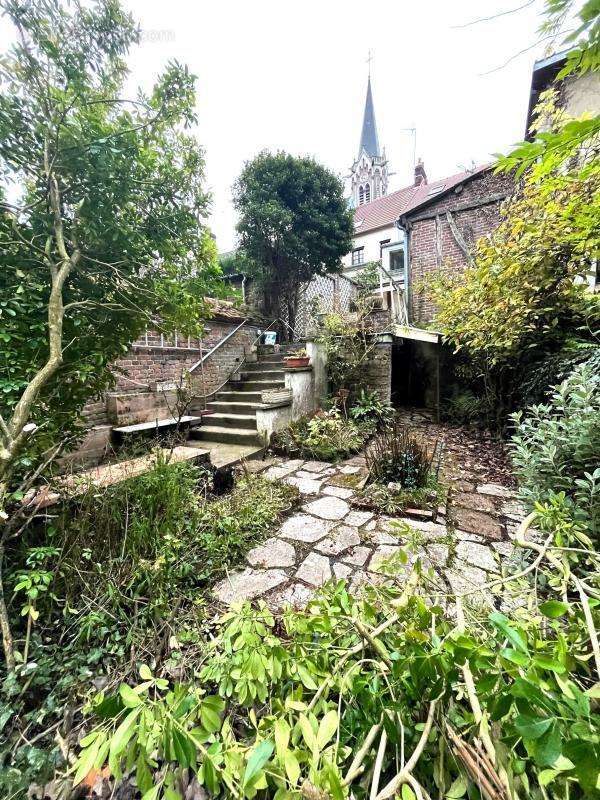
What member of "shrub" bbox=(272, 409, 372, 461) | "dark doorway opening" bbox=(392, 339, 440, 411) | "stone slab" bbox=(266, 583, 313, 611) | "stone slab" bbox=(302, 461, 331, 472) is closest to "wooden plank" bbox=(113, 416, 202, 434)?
"shrub" bbox=(272, 409, 372, 461)

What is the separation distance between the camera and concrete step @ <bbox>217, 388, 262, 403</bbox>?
5.16 m

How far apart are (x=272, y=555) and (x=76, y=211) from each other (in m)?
2.29

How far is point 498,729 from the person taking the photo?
0.62 m

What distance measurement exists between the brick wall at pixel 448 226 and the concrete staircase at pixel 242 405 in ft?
12.3

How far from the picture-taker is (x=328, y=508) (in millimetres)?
2744

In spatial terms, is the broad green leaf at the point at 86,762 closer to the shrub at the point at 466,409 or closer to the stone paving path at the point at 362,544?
the stone paving path at the point at 362,544

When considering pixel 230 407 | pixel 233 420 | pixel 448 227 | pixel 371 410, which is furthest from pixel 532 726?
pixel 448 227

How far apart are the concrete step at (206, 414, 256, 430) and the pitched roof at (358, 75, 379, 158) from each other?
89.0 feet

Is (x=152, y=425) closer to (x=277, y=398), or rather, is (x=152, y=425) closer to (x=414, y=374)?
(x=277, y=398)

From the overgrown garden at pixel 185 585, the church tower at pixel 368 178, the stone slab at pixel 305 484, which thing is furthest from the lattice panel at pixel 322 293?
the church tower at pixel 368 178

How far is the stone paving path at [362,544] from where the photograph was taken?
5.80 feet

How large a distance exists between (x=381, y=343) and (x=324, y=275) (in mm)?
3252

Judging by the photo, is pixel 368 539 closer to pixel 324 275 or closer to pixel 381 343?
pixel 381 343

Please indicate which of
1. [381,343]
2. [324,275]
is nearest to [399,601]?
[381,343]
